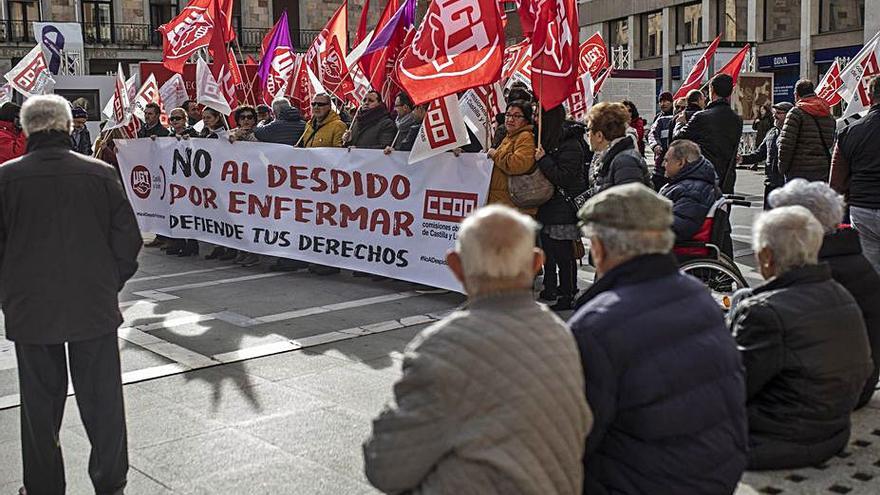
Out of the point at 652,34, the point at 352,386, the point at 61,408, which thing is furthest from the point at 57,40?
the point at 652,34

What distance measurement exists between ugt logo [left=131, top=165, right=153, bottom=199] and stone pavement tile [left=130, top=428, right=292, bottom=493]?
312 inches

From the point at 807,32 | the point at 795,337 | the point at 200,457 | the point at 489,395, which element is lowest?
the point at 200,457

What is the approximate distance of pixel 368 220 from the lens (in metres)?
10.2

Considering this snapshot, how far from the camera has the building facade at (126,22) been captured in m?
52.6

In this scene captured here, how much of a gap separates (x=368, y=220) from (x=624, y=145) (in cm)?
329

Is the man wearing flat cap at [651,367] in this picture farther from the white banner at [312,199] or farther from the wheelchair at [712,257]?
the white banner at [312,199]

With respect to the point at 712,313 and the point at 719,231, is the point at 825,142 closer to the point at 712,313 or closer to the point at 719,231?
the point at 719,231

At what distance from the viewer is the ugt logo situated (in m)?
12.9

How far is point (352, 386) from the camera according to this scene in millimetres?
6480

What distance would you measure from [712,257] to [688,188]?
55 centimetres

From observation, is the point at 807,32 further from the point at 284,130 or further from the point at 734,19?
the point at 284,130

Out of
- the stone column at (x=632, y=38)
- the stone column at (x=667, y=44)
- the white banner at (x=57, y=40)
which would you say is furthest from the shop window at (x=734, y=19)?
the white banner at (x=57, y=40)

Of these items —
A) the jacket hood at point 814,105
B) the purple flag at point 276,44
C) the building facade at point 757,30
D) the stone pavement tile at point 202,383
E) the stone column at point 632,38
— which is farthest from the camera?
the stone column at point 632,38

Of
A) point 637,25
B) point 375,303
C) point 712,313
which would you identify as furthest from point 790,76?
point 712,313
